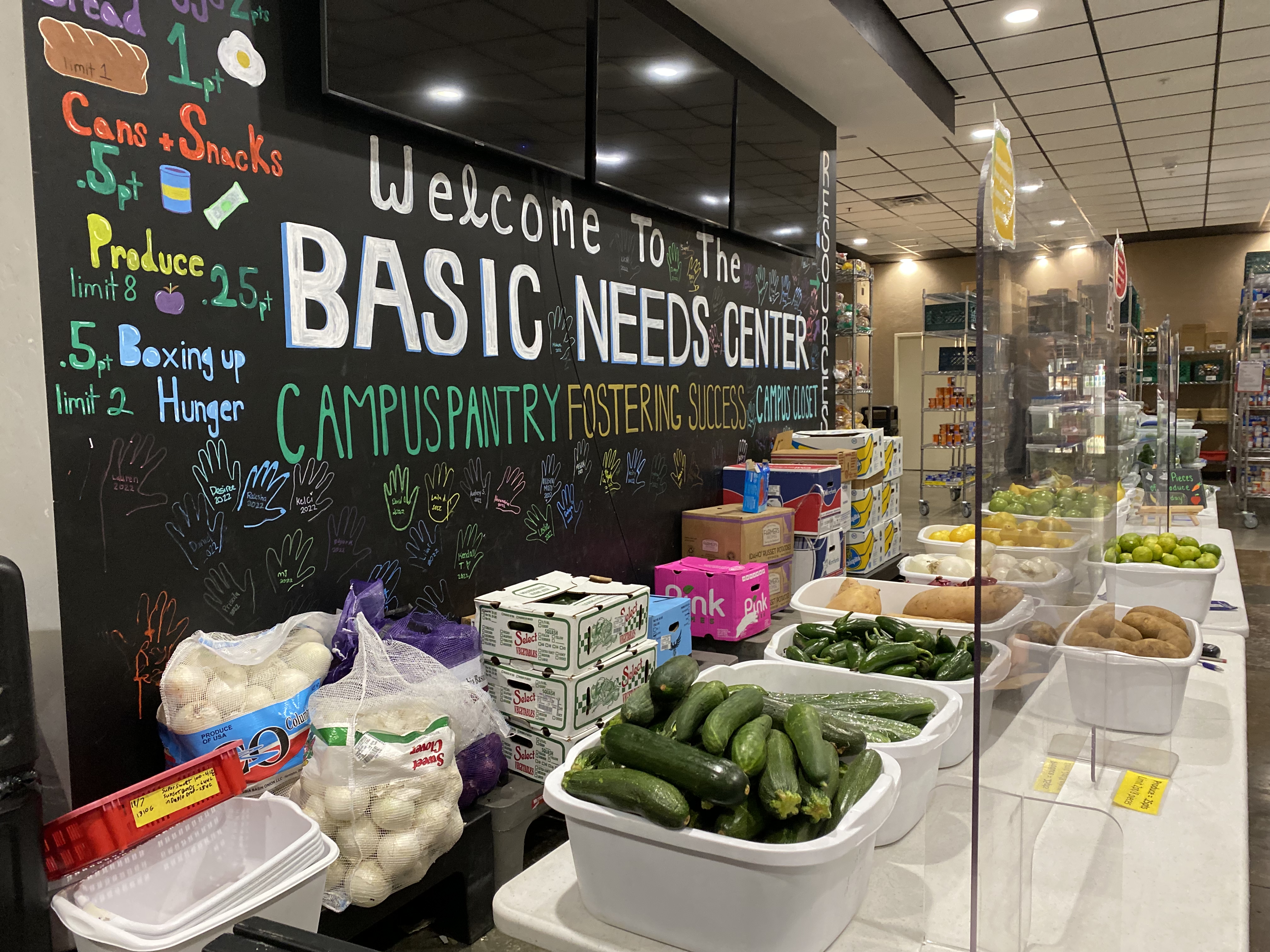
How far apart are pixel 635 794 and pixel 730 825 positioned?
4.3 inches

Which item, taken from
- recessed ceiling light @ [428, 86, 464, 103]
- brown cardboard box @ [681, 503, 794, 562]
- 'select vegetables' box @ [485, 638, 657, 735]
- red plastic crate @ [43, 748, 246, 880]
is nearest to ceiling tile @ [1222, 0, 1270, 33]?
brown cardboard box @ [681, 503, 794, 562]

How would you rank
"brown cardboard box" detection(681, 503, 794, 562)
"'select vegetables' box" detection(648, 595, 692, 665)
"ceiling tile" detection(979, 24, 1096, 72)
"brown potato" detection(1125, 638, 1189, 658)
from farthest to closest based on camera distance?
1. "ceiling tile" detection(979, 24, 1096, 72)
2. "brown cardboard box" detection(681, 503, 794, 562)
3. "'select vegetables' box" detection(648, 595, 692, 665)
4. "brown potato" detection(1125, 638, 1189, 658)

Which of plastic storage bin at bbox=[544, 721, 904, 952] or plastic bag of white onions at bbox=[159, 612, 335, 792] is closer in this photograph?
plastic storage bin at bbox=[544, 721, 904, 952]

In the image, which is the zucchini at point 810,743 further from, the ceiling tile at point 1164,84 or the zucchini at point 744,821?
the ceiling tile at point 1164,84

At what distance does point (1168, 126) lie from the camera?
677 centimetres

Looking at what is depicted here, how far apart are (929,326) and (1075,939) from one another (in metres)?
9.08

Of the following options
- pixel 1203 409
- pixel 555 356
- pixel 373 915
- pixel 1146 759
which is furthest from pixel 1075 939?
pixel 1203 409

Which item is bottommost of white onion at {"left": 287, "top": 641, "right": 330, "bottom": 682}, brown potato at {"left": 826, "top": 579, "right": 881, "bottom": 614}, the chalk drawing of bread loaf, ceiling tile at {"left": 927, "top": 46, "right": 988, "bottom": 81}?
white onion at {"left": 287, "top": 641, "right": 330, "bottom": 682}

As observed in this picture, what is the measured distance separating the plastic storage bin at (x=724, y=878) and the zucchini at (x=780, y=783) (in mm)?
39

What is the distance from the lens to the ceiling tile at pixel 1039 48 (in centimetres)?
492

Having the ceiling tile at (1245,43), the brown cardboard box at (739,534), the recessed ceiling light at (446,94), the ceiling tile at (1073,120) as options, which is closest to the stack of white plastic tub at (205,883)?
the recessed ceiling light at (446,94)

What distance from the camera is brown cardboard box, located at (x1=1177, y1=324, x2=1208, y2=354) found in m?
11.5

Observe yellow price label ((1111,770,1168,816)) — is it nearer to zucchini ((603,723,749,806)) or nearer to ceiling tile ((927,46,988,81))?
zucchini ((603,723,749,806))

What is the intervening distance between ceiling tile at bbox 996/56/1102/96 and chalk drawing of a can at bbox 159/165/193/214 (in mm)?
5175
